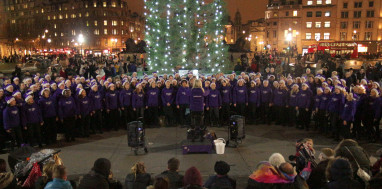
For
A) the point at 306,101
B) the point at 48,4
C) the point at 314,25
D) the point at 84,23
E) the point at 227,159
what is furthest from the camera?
the point at 48,4

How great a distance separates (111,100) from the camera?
43.1ft

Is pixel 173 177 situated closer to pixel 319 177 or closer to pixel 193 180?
pixel 193 180

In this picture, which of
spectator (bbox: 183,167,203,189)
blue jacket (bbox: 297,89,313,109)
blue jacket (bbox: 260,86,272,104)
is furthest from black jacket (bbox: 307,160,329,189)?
blue jacket (bbox: 260,86,272,104)

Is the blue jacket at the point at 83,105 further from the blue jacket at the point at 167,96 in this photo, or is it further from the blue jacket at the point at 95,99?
the blue jacket at the point at 167,96

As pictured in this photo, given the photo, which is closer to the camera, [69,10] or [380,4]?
[380,4]

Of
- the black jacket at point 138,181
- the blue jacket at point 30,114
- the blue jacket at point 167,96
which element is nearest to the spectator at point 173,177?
the black jacket at point 138,181

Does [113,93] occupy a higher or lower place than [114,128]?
higher

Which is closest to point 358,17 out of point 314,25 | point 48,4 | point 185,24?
point 314,25

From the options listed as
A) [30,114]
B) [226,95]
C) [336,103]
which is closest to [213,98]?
[226,95]

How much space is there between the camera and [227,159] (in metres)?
9.61

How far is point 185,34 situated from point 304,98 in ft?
39.0

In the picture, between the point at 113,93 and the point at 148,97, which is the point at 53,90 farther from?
the point at 148,97

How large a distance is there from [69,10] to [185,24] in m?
97.9

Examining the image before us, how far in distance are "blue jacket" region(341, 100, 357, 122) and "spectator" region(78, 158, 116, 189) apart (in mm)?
8999
